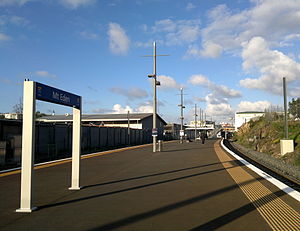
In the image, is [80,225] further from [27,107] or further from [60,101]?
[60,101]

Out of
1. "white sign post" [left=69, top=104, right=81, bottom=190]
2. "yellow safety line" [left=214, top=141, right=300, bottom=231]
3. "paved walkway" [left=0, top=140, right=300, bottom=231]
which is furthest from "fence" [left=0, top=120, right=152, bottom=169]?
"yellow safety line" [left=214, top=141, right=300, bottom=231]

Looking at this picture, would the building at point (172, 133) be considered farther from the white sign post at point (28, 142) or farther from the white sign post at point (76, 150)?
the white sign post at point (28, 142)

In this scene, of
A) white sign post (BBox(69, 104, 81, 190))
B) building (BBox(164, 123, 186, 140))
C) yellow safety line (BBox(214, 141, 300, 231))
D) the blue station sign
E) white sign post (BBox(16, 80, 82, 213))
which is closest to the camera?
yellow safety line (BBox(214, 141, 300, 231))

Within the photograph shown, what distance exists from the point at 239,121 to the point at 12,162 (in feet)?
222

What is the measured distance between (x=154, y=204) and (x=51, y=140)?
17006mm

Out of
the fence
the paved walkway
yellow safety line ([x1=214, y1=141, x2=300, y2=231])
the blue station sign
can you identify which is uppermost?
the blue station sign

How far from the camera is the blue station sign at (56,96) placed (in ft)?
21.8

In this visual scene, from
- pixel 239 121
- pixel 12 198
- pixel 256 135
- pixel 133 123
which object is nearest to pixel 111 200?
pixel 12 198

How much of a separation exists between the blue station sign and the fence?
735cm

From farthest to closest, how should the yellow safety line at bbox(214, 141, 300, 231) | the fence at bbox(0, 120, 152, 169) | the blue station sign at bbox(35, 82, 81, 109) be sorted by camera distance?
1. the fence at bbox(0, 120, 152, 169)
2. the blue station sign at bbox(35, 82, 81, 109)
3. the yellow safety line at bbox(214, 141, 300, 231)

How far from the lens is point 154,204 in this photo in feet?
21.5

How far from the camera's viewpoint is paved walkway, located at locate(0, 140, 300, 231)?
205 inches

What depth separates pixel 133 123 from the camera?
204 feet

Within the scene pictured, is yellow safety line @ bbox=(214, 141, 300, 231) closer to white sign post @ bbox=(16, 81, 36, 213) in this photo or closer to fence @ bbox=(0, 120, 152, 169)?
white sign post @ bbox=(16, 81, 36, 213)
